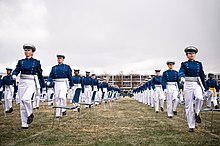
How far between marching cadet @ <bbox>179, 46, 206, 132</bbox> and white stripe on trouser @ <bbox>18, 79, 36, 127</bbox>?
195 inches

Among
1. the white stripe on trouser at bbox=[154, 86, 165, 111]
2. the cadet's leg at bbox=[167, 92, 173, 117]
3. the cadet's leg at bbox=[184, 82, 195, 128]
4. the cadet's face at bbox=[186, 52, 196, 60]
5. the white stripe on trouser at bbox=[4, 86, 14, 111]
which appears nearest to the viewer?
the cadet's leg at bbox=[184, 82, 195, 128]

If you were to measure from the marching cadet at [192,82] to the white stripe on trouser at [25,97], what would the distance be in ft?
16.3

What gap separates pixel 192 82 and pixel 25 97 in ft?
18.0

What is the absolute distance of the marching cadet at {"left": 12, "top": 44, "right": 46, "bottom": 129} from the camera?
902 centimetres

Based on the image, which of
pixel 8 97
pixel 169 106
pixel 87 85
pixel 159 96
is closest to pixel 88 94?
pixel 87 85

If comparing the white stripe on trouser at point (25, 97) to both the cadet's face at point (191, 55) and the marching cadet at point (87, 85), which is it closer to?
the cadet's face at point (191, 55)

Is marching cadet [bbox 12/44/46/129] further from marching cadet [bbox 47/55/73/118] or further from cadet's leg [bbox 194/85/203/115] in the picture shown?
cadet's leg [bbox 194/85/203/115]

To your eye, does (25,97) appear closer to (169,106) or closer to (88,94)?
(169,106)

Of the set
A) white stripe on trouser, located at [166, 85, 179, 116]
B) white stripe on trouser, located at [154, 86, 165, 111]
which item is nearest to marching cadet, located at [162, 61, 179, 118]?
white stripe on trouser, located at [166, 85, 179, 116]

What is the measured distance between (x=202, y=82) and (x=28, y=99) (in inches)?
229

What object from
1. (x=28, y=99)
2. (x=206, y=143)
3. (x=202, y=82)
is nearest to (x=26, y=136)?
(x=28, y=99)

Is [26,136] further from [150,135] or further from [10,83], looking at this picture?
[10,83]

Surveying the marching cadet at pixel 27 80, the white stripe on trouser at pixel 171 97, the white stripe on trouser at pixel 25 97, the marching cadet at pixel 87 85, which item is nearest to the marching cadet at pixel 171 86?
the white stripe on trouser at pixel 171 97

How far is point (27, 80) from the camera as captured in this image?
30.3ft
